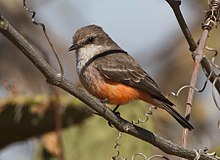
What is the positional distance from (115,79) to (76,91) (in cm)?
161

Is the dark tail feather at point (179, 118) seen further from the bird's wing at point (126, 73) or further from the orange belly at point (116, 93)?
the orange belly at point (116, 93)

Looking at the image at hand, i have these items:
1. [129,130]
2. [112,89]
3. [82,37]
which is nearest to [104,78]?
[112,89]

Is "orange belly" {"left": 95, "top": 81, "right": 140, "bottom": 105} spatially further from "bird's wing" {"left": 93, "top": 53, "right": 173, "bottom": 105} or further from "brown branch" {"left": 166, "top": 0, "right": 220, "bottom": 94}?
"brown branch" {"left": 166, "top": 0, "right": 220, "bottom": 94}

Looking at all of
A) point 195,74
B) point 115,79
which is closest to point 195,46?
point 195,74

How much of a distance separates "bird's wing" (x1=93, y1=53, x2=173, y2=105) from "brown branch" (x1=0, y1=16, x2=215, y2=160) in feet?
3.53

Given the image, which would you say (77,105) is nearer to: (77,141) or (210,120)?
(77,141)

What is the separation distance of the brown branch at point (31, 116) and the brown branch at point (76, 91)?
1296 mm

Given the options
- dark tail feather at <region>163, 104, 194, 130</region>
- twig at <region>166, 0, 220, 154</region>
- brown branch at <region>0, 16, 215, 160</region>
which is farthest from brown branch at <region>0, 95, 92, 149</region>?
brown branch at <region>0, 16, 215, 160</region>

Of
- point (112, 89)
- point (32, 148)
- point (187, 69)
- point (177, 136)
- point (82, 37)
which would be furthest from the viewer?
point (187, 69)

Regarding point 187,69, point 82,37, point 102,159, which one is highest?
point 187,69

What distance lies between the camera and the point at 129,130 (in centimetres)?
272

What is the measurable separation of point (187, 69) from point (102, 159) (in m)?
2.90

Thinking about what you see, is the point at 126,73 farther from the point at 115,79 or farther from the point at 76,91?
the point at 76,91

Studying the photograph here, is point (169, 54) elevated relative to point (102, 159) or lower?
elevated
